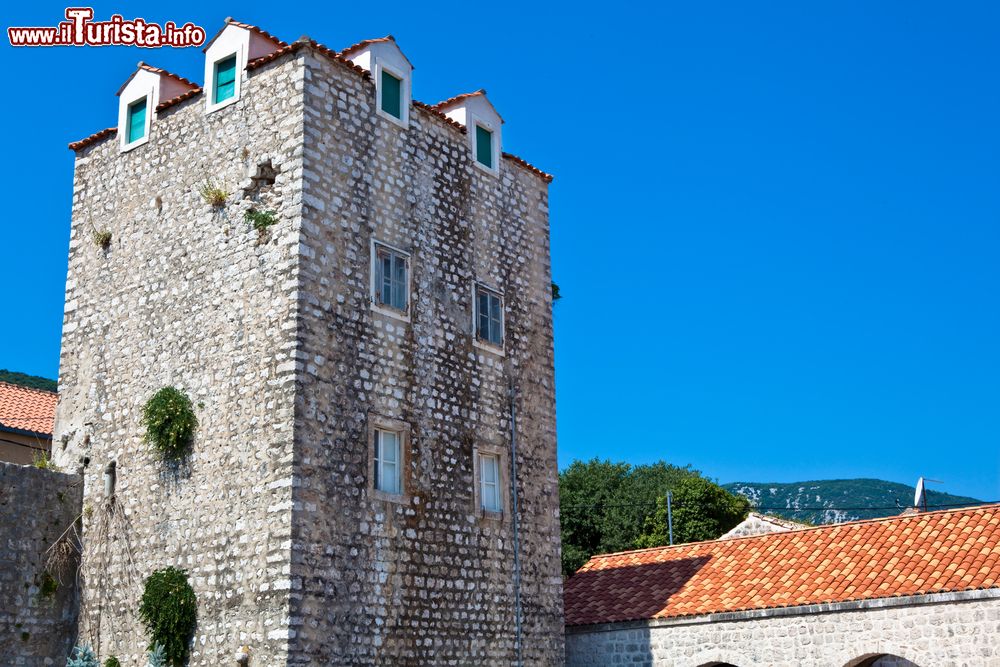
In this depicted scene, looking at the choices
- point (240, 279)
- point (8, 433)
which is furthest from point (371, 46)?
point (8, 433)

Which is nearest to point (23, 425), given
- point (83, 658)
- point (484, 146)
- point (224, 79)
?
point (83, 658)

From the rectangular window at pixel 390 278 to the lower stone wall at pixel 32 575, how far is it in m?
6.13

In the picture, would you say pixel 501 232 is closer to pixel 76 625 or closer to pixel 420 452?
pixel 420 452

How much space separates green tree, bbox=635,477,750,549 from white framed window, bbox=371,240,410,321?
27.1 metres

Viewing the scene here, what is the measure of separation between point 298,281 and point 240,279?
52.6 inches

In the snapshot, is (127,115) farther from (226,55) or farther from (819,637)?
(819,637)

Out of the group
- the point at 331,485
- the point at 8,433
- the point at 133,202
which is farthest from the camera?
the point at 8,433

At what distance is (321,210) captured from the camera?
54.3ft

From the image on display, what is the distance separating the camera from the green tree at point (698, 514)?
4281 cm

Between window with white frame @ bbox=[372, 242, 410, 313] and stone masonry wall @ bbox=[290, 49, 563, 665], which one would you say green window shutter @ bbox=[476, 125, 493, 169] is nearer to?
stone masonry wall @ bbox=[290, 49, 563, 665]

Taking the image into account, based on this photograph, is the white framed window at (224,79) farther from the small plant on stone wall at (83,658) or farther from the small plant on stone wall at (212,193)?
the small plant on stone wall at (83,658)

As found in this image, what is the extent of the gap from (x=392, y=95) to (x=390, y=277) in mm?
3199

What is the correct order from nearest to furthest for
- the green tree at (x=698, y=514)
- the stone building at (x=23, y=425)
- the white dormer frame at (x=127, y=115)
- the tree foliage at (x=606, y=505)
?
the white dormer frame at (x=127, y=115) < the stone building at (x=23, y=425) < the green tree at (x=698, y=514) < the tree foliage at (x=606, y=505)

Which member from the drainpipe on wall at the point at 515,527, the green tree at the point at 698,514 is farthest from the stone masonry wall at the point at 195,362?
the green tree at the point at 698,514
